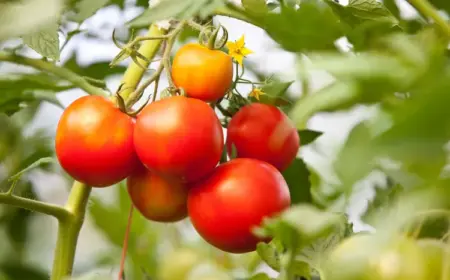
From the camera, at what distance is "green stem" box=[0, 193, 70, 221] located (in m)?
0.47

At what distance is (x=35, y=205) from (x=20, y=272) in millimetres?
349

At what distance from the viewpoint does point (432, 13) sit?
1.20 ft

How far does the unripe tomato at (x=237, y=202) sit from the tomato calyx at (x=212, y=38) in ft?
0.27

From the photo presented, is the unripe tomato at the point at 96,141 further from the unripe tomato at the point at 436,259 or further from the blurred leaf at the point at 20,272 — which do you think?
the blurred leaf at the point at 20,272

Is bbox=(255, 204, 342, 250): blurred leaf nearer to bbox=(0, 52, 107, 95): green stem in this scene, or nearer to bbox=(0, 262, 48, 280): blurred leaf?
bbox=(0, 52, 107, 95): green stem

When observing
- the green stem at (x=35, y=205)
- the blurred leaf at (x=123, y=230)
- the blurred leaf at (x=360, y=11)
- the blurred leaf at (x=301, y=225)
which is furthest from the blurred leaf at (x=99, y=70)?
the blurred leaf at (x=301, y=225)

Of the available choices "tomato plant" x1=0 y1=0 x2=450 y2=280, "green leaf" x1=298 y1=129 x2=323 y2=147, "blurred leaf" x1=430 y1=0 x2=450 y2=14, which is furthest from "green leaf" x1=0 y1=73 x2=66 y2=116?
"blurred leaf" x1=430 y1=0 x2=450 y2=14

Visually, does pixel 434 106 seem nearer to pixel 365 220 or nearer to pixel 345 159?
pixel 345 159

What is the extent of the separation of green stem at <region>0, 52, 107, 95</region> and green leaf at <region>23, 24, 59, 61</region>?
74mm

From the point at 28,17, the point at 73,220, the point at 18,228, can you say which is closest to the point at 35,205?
the point at 73,220

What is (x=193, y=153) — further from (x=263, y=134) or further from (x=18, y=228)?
(x=18, y=228)

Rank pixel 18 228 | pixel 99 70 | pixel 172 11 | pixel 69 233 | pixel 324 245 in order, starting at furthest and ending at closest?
pixel 18 228, pixel 99 70, pixel 69 233, pixel 324 245, pixel 172 11

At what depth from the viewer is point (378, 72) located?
0.65ft

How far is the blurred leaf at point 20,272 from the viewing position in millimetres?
807
